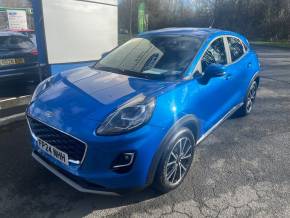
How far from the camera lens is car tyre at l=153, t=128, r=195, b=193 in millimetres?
2674

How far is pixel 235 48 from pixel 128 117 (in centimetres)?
278

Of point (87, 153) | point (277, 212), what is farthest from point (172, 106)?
point (277, 212)

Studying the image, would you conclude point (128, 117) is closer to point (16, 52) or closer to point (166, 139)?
point (166, 139)

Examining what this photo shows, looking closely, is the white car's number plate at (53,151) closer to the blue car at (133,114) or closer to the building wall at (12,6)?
the blue car at (133,114)

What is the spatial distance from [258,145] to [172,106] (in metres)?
2.13

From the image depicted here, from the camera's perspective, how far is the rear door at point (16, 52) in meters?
5.77

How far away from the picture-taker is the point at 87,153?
2344 millimetres

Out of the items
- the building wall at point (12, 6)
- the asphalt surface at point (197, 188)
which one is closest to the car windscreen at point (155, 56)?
the asphalt surface at point (197, 188)

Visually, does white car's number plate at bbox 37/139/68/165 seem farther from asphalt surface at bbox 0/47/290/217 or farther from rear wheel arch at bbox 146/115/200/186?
rear wheel arch at bbox 146/115/200/186

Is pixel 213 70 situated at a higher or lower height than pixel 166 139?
higher

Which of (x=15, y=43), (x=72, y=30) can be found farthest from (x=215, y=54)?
(x=15, y=43)

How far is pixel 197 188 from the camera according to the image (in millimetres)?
3072

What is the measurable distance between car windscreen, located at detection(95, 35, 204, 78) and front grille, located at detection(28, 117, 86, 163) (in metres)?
1.21

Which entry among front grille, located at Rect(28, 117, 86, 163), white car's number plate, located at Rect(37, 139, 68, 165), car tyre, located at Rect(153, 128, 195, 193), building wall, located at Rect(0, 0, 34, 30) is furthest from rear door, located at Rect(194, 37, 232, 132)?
building wall, located at Rect(0, 0, 34, 30)
